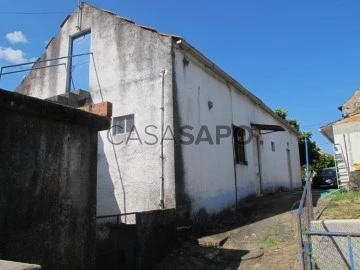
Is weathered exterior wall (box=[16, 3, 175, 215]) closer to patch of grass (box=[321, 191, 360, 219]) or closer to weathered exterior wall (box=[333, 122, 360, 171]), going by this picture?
patch of grass (box=[321, 191, 360, 219])

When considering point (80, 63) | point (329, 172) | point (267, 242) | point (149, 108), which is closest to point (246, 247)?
point (267, 242)

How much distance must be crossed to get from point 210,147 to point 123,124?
8.63 feet

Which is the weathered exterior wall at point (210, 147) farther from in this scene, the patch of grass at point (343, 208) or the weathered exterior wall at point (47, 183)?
the weathered exterior wall at point (47, 183)

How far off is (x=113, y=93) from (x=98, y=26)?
2.34 meters

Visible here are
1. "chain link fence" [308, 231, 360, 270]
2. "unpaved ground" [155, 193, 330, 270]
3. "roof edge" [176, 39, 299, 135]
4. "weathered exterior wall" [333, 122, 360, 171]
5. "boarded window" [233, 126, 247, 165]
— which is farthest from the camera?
"weathered exterior wall" [333, 122, 360, 171]

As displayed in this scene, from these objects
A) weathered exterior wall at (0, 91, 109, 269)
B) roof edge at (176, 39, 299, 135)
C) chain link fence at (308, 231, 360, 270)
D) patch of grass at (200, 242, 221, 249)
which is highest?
roof edge at (176, 39, 299, 135)

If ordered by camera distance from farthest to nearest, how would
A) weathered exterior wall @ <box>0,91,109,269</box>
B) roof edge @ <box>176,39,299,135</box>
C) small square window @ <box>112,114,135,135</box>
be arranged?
small square window @ <box>112,114,135,135</box> < roof edge @ <box>176,39,299,135</box> < weathered exterior wall @ <box>0,91,109,269</box>

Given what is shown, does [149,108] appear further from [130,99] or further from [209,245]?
[209,245]

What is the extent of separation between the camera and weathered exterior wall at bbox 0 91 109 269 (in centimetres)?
365

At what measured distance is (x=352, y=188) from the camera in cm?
1152

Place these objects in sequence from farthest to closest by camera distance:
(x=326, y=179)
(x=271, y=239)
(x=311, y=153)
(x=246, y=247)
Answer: (x=311, y=153) < (x=326, y=179) < (x=271, y=239) < (x=246, y=247)

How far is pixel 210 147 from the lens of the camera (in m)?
10.3

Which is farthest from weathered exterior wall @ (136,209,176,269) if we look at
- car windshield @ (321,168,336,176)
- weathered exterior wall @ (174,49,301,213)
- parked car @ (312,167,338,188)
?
car windshield @ (321,168,336,176)

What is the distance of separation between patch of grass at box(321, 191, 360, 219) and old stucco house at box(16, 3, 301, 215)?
9.89ft
